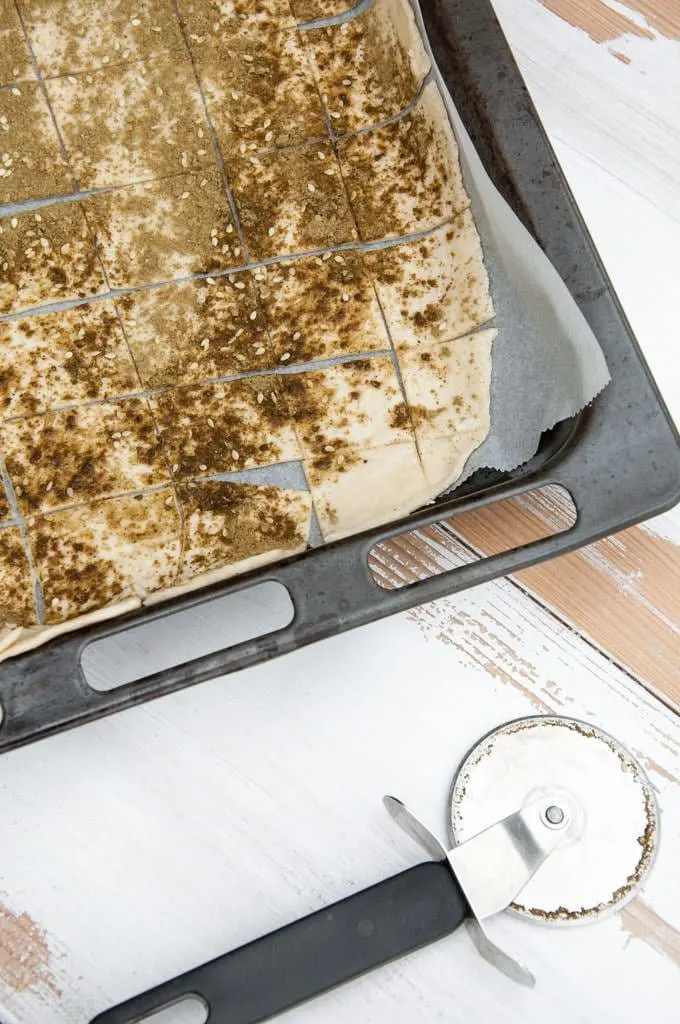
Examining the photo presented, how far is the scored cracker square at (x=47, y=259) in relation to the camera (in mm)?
1662

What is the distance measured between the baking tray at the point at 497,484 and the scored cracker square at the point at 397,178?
13 centimetres

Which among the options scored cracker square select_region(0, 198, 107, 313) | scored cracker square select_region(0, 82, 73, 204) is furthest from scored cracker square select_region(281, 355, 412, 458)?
scored cracker square select_region(0, 82, 73, 204)

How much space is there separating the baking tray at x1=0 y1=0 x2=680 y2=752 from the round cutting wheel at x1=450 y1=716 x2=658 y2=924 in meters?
0.36

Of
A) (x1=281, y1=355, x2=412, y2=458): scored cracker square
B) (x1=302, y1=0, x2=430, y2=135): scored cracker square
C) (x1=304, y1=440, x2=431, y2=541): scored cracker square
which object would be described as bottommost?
(x1=304, y1=440, x2=431, y2=541): scored cracker square

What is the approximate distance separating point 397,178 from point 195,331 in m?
0.40

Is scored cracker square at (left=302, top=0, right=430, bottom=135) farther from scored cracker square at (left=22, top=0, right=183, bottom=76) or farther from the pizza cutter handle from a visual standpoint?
the pizza cutter handle

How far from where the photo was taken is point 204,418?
1.64m

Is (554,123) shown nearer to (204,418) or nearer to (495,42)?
(495,42)

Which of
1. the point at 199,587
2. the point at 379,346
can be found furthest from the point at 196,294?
the point at 199,587

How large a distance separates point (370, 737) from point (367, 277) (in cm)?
72

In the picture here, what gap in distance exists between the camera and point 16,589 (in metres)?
1.58

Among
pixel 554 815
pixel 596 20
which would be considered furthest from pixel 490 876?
pixel 596 20

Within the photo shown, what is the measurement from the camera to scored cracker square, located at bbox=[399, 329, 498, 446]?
1550mm

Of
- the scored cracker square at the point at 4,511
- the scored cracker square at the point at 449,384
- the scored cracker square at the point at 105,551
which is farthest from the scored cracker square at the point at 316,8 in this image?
the scored cracker square at the point at 4,511
